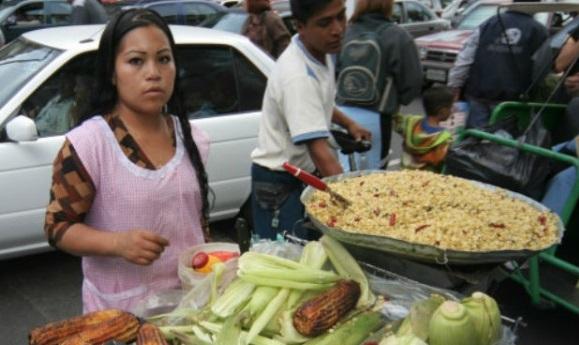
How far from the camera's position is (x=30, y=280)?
4.59m

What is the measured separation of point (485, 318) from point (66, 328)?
107cm

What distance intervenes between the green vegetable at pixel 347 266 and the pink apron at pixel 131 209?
1.62 feet

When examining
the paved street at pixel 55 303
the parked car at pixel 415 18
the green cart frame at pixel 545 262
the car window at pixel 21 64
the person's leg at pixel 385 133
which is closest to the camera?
the green cart frame at pixel 545 262

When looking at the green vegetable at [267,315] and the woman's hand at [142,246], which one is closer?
the green vegetable at [267,315]

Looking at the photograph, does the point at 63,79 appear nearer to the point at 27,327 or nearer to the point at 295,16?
the point at 27,327

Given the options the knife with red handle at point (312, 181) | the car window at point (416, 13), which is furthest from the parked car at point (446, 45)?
the knife with red handle at point (312, 181)

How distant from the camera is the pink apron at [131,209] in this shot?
1861mm

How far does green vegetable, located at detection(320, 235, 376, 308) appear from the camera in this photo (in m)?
1.68

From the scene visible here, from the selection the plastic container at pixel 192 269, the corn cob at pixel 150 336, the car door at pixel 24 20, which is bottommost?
the car door at pixel 24 20

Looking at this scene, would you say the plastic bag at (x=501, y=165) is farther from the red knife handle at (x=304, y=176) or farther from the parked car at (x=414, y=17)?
the parked car at (x=414, y=17)

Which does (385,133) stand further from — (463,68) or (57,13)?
(57,13)

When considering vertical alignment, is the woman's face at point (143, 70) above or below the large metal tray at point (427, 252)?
above

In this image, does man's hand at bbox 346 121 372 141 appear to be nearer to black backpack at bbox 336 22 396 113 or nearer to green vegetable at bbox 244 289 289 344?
black backpack at bbox 336 22 396 113

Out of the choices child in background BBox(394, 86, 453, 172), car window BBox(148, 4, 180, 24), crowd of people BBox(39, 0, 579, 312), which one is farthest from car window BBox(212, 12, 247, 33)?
child in background BBox(394, 86, 453, 172)
